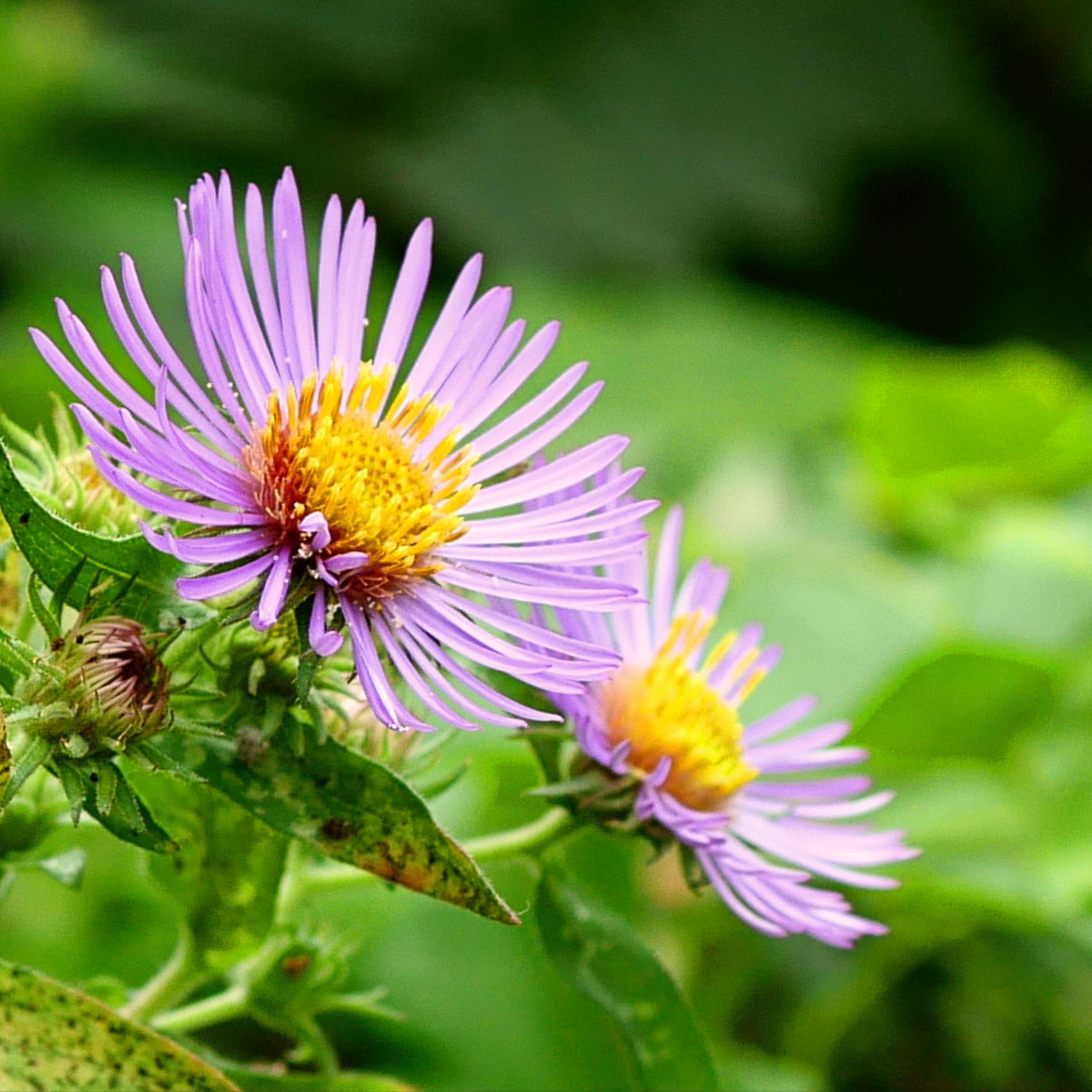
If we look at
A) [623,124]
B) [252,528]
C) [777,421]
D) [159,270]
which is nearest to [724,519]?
[777,421]

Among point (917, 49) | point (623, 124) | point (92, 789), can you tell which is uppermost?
point (917, 49)

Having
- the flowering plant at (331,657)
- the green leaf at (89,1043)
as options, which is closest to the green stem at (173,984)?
the flowering plant at (331,657)

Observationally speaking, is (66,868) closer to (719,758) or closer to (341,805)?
(341,805)

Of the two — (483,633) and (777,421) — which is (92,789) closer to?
(483,633)

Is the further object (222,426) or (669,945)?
(669,945)

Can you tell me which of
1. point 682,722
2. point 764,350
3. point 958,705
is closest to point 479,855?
point 682,722

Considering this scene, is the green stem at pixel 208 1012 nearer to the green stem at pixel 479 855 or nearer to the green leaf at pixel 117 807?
the green stem at pixel 479 855
